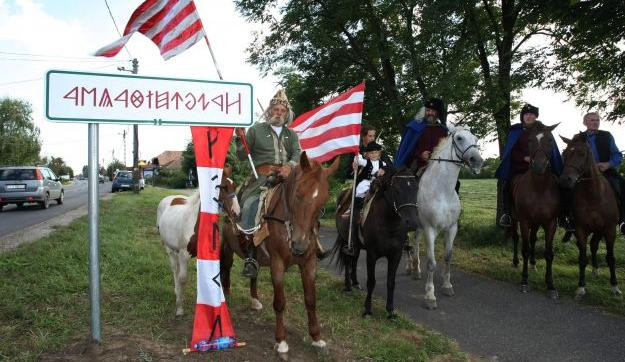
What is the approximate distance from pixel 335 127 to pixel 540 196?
3647 mm

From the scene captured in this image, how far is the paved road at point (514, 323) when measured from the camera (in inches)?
184

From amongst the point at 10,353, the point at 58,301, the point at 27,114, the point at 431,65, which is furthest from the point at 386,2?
the point at 27,114

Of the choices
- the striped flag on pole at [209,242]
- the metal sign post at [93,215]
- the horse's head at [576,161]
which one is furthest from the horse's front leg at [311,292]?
the horse's head at [576,161]

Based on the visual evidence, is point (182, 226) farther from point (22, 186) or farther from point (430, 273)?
point (22, 186)

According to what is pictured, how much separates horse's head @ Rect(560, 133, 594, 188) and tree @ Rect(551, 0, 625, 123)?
2386 millimetres

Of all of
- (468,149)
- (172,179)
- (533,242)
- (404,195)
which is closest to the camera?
(404,195)

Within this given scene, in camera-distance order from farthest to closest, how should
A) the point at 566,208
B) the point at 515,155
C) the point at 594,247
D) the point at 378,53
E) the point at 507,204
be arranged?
the point at 378,53
the point at 507,204
the point at 515,155
the point at 594,247
the point at 566,208

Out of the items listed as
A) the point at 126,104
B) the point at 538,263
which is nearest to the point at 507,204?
the point at 538,263

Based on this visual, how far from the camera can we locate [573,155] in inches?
251

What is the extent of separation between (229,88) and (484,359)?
12.4 feet

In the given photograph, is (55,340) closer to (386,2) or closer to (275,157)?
(275,157)

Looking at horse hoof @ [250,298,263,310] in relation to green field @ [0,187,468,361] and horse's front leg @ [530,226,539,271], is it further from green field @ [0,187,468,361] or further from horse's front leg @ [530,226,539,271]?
horse's front leg @ [530,226,539,271]

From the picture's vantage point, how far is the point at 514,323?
5.55 m

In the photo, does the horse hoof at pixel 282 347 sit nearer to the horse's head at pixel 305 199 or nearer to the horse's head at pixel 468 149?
the horse's head at pixel 305 199
